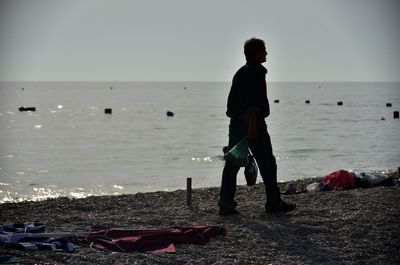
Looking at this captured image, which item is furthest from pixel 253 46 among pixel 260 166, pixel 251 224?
pixel 251 224

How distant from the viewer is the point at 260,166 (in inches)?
308

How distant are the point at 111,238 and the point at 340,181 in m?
5.19

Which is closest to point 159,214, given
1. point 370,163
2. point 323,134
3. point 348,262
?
point 348,262

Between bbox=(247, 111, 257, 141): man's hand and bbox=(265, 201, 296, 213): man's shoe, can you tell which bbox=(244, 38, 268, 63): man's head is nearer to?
bbox=(247, 111, 257, 141): man's hand

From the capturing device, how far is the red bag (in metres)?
10.4

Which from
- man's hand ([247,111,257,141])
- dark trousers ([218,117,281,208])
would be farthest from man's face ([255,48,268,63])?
dark trousers ([218,117,281,208])

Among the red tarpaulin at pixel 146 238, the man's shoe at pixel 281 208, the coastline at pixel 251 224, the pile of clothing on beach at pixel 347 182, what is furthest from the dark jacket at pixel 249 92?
the pile of clothing on beach at pixel 347 182

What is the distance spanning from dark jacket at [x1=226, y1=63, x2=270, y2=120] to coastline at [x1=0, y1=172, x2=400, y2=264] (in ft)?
4.63

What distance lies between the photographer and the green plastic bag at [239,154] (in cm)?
760

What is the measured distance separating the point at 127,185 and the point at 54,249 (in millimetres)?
11701

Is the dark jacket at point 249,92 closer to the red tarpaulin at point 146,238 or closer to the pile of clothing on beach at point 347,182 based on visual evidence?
the red tarpaulin at point 146,238

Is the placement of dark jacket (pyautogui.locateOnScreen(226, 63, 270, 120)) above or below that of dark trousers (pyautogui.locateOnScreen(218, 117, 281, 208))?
above

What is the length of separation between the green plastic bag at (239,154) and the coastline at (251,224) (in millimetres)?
748

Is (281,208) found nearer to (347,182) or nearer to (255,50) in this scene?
(255,50)
